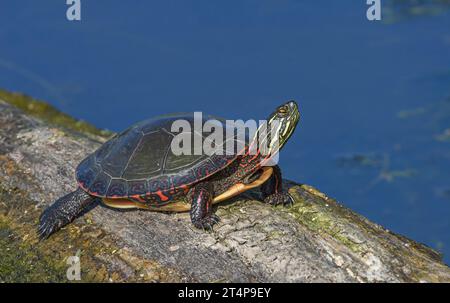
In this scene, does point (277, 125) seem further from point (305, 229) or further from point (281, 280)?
point (281, 280)

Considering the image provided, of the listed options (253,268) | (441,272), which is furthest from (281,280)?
(441,272)

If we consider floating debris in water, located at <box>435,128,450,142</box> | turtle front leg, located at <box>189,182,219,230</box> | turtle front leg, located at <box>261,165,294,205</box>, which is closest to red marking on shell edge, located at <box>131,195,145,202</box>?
turtle front leg, located at <box>189,182,219,230</box>

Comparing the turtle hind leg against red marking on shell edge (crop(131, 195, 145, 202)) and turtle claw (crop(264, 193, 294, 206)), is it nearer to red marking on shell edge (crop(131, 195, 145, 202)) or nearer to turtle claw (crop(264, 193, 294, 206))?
red marking on shell edge (crop(131, 195, 145, 202))

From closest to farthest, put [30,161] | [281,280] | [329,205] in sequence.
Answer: [281,280], [329,205], [30,161]

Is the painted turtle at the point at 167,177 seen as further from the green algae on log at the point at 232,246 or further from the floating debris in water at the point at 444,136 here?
the floating debris in water at the point at 444,136

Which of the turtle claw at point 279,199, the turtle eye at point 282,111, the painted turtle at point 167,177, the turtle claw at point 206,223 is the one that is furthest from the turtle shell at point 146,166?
the turtle claw at point 279,199

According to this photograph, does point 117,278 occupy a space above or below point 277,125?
below
